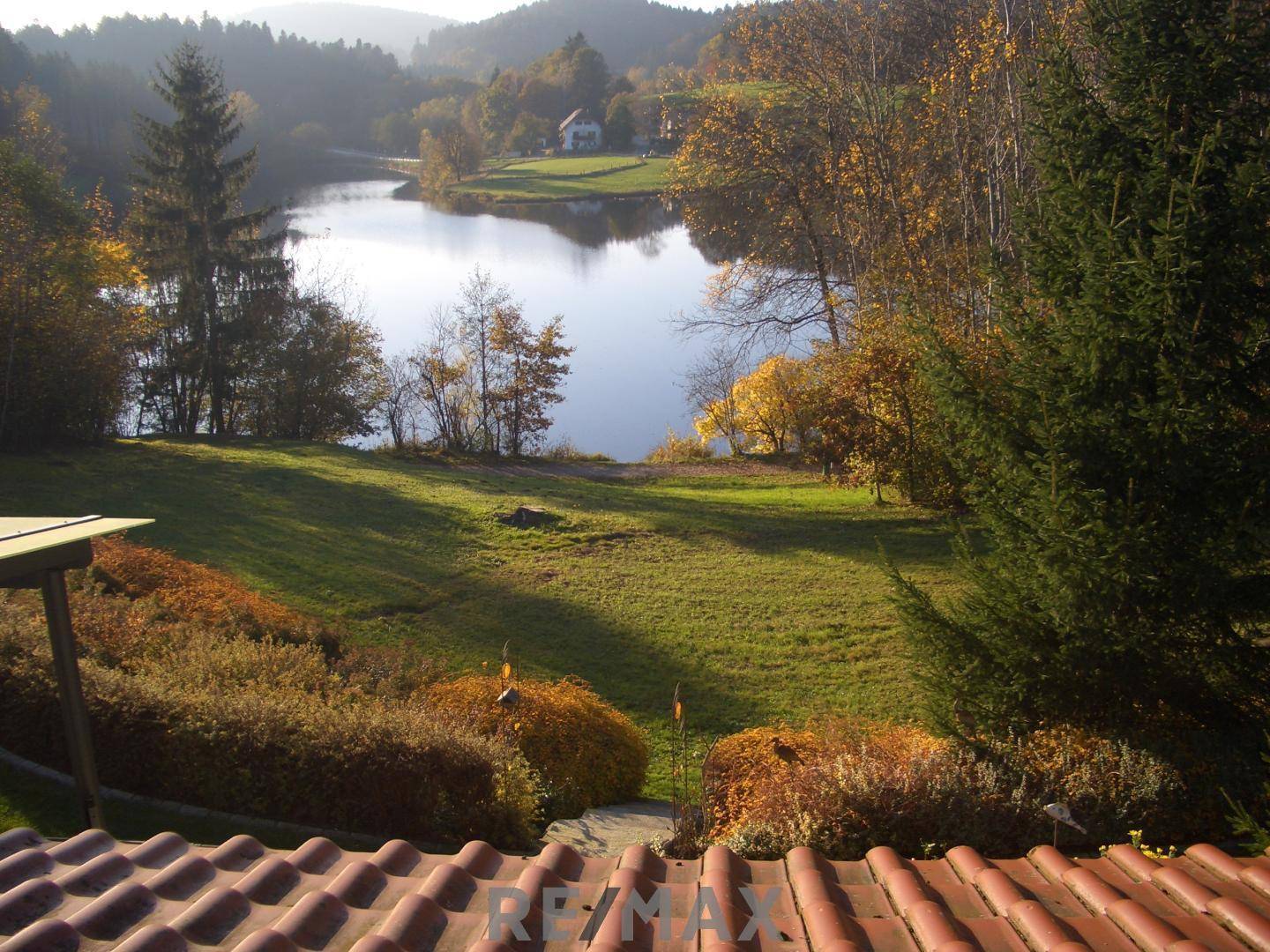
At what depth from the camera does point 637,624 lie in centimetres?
1309

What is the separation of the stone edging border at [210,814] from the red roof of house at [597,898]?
2.36 meters

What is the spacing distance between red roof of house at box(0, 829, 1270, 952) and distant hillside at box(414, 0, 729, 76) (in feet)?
246

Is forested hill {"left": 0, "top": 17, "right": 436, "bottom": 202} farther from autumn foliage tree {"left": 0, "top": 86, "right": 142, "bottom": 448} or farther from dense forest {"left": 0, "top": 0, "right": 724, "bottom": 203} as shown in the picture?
autumn foliage tree {"left": 0, "top": 86, "right": 142, "bottom": 448}

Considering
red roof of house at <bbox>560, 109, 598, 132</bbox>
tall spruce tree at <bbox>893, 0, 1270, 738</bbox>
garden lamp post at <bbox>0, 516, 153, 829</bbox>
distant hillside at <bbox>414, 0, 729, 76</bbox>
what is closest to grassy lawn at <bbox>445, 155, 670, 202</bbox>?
red roof of house at <bbox>560, 109, 598, 132</bbox>

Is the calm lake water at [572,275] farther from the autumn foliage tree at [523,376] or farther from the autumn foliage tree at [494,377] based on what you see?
the autumn foliage tree at [494,377]

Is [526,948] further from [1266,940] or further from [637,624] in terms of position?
[637,624]

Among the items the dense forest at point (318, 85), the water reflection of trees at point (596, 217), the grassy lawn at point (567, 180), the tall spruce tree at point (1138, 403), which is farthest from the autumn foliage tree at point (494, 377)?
the dense forest at point (318, 85)

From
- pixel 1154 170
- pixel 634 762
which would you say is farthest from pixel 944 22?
pixel 634 762

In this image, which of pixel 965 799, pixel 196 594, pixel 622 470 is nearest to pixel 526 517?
pixel 196 594

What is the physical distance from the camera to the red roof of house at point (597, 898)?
2.73 m

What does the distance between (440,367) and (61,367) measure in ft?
49.4

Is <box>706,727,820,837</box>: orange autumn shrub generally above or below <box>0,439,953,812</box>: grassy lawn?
above

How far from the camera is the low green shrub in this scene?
19.5 ft

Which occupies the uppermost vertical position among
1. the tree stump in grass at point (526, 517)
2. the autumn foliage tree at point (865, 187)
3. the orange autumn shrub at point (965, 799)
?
the autumn foliage tree at point (865, 187)
